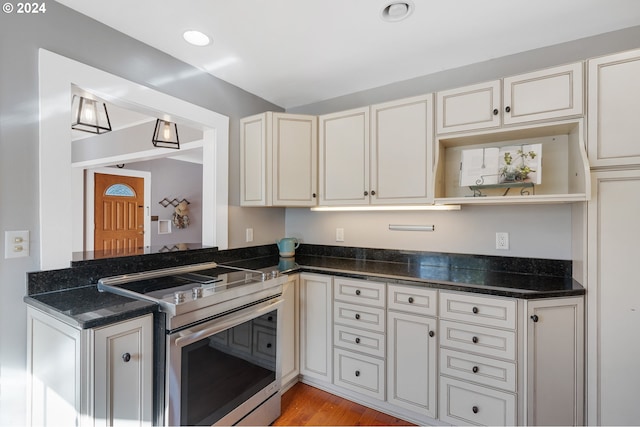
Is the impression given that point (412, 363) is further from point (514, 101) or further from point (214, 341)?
point (514, 101)

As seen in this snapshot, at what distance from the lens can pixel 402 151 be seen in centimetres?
210

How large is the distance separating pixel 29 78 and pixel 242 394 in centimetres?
191

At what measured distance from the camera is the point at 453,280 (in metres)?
1.79

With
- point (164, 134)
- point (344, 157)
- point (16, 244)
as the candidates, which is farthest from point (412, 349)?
point (164, 134)

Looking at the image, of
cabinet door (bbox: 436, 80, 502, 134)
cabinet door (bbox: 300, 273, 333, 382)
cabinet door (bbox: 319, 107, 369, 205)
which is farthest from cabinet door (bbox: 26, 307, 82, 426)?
cabinet door (bbox: 436, 80, 502, 134)

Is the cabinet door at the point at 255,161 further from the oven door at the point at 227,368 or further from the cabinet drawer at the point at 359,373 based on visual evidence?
the cabinet drawer at the point at 359,373

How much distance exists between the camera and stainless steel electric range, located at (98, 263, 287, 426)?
1.30 m

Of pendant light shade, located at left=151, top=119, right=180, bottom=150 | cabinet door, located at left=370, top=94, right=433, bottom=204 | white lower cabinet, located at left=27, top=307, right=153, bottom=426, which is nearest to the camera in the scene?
white lower cabinet, located at left=27, top=307, right=153, bottom=426

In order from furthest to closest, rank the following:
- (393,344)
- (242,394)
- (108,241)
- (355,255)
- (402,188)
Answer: (108,241)
(355,255)
(402,188)
(393,344)
(242,394)

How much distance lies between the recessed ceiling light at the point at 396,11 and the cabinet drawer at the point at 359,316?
1721 mm

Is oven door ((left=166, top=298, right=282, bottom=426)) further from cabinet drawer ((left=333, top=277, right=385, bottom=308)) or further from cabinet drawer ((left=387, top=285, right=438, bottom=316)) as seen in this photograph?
cabinet drawer ((left=387, top=285, right=438, bottom=316))

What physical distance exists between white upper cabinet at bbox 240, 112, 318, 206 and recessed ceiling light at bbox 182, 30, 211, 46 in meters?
0.65

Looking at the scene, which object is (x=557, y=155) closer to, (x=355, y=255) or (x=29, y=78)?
(x=355, y=255)

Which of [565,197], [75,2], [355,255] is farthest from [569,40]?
[75,2]
